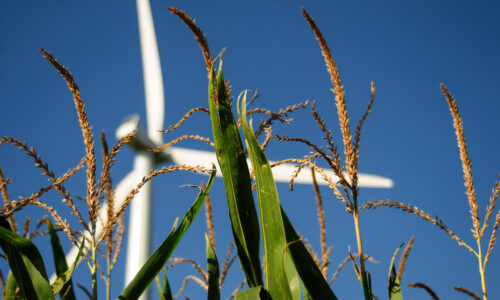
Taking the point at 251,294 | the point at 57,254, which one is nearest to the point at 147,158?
the point at 57,254

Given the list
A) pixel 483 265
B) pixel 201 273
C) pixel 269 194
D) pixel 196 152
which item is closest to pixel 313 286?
pixel 269 194

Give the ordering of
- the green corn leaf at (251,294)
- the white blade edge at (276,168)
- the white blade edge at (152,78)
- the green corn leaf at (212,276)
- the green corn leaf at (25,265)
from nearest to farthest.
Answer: the green corn leaf at (251,294), the green corn leaf at (25,265), the green corn leaf at (212,276), the white blade edge at (276,168), the white blade edge at (152,78)

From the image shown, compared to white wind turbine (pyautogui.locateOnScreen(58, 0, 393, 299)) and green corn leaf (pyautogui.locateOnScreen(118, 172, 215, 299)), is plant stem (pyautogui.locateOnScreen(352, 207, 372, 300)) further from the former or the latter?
white wind turbine (pyautogui.locateOnScreen(58, 0, 393, 299))

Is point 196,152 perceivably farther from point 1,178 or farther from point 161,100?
point 1,178

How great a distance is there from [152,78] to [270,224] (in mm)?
11411

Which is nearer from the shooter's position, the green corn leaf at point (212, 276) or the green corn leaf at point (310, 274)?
the green corn leaf at point (310, 274)

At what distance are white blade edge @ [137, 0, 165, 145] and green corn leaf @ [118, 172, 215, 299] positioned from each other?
10599mm

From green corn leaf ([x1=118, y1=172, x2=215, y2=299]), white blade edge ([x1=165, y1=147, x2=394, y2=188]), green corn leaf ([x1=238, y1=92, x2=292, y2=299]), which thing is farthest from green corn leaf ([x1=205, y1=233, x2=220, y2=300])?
white blade edge ([x1=165, y1=147, x2=394, y2=188])

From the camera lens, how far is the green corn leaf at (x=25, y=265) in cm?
165

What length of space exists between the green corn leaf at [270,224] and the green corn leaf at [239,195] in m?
0.04

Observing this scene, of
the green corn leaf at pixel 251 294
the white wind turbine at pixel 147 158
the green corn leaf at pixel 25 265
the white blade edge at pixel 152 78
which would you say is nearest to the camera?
the green corn leaf at pixel 251 294

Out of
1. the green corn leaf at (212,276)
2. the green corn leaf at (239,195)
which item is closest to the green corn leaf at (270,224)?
the green corn leaf at (239,195)

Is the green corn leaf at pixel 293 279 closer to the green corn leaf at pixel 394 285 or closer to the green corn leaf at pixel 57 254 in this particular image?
the green corn leaf at pixel 394 285

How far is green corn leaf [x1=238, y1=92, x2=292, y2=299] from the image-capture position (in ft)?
5.20
